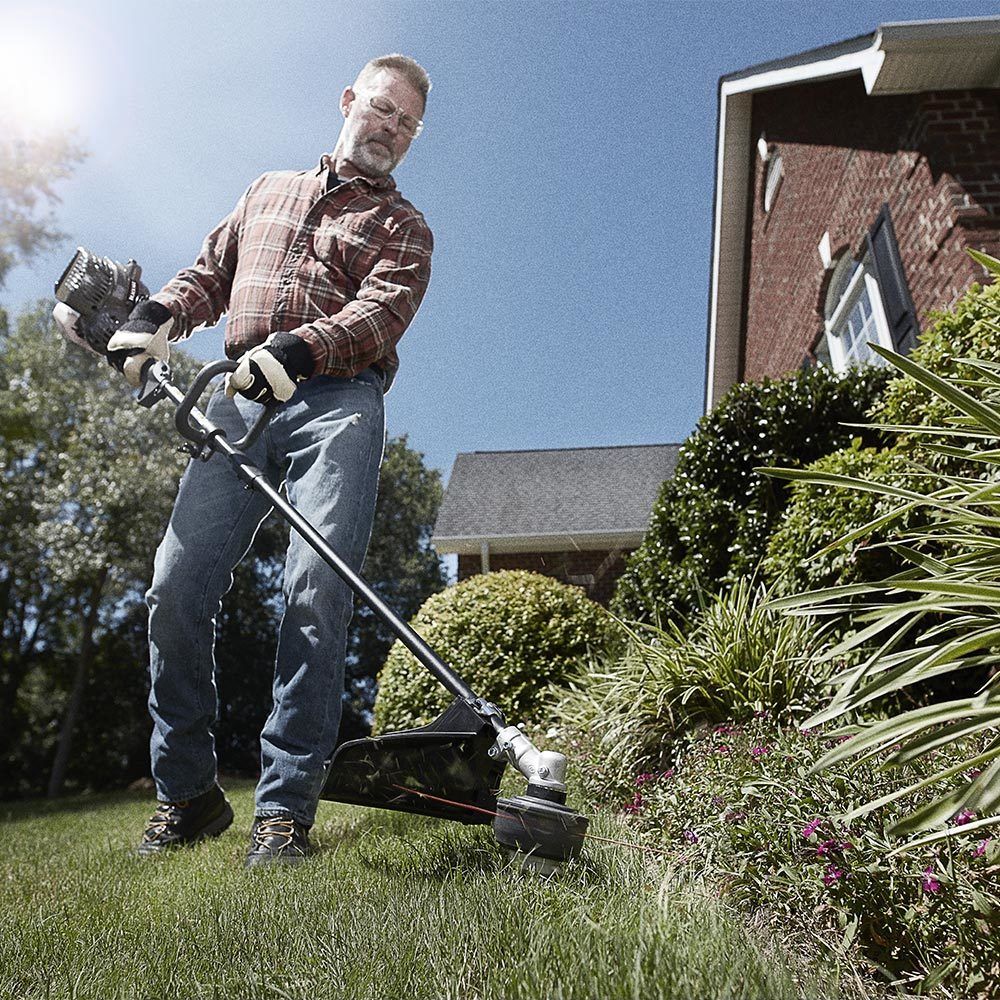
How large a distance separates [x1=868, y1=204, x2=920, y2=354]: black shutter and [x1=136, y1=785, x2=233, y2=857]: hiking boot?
214 inches

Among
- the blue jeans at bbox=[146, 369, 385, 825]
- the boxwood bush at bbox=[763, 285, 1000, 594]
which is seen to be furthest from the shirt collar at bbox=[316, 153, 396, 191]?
the boxwood bush at bbox=[763, 285, 1000, 594]

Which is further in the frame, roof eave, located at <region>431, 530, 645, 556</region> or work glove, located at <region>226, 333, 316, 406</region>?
roof eave, located at <region>431, 530, 645, 556</region>

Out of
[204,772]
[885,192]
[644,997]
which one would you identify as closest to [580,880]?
[644,997]

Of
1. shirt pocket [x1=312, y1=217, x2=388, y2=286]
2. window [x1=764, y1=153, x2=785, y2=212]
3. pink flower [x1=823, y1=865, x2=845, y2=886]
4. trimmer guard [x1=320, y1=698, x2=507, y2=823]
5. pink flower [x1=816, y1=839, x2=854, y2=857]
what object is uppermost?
window [x1=764, y1=153, x2=785, y2=212]

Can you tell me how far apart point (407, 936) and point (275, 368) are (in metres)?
1.76

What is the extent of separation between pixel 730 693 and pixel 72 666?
1968cm

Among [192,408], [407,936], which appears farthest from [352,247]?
[407,936]

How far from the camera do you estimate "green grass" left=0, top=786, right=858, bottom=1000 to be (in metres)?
1.13

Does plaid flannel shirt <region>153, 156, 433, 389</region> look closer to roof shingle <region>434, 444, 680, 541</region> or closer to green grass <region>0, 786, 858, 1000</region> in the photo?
green grass <region>0, 786, 858, 1000</region>

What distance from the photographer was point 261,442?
3.08 metres

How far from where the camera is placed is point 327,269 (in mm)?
3145

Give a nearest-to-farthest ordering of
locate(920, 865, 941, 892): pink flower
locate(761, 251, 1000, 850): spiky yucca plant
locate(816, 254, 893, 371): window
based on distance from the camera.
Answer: locate(761, 251, 1000, 850): spiky yucca plant < locate(920, 865, 941, 892): pink flower < locate(816, 254, 893, 371): window

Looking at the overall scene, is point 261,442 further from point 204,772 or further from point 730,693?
point 730,693

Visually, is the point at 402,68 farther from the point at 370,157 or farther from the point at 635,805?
the point at 635,805
